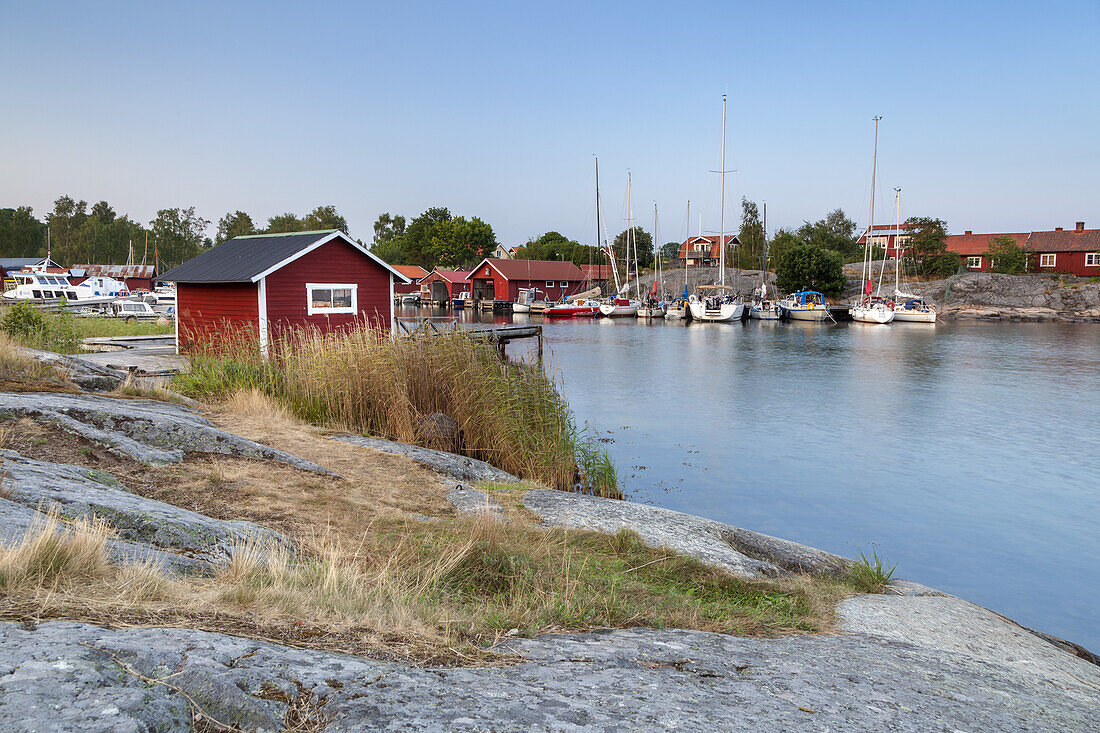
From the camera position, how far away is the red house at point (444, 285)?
3590 inches

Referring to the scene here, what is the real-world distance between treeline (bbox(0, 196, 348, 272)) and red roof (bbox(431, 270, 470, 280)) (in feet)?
71.2

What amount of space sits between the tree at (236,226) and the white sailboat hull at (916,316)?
276ft

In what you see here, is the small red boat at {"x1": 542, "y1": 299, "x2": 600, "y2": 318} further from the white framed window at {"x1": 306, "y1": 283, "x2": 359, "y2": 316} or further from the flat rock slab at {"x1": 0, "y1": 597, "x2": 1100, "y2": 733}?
the flat rock slab at {"x1": 0, "y1": 597, "x2": 1100, "y2": 733}

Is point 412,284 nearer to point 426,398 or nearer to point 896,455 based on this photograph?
point 896,455

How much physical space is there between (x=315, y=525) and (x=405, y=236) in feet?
435

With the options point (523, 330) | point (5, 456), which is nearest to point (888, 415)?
point (523, 330)

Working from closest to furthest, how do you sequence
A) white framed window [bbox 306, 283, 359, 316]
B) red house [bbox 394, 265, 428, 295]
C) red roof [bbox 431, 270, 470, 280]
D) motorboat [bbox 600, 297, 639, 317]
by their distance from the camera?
white framed window [bbox 306, 283, 359, 316] < motorboat [bbox 600, 297, 639, 317] < red roof [bbox 431, 270, 470, 280] < red house [bbox 394, 265, 428, 295]

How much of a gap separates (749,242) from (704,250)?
18.4m

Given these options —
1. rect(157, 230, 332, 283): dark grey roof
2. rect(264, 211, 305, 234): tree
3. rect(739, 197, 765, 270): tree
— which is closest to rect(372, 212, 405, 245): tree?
rect(264, 211, 305, 234): tree

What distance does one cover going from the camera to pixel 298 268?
70.5 feet

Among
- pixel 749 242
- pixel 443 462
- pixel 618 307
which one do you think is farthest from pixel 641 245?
pixel 443 462

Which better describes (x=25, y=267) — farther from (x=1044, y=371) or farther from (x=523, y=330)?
(x=1044, y=371)

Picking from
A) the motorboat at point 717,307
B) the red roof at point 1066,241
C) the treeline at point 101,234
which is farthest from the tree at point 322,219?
the red roof at point 1066,241

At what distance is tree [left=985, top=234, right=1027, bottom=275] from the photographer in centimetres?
7812
